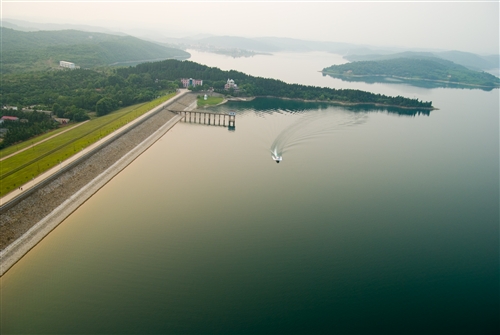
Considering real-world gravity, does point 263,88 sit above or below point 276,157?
above

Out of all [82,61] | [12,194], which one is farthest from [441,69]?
[12,194]

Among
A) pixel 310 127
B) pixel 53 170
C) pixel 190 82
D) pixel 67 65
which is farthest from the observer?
pixel 67 65

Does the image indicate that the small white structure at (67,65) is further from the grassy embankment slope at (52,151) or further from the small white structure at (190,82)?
the grassy embankment slope at (52,151)

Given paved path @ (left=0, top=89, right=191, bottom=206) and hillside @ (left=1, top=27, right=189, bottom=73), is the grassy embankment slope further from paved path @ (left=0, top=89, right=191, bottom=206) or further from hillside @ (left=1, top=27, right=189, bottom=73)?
hillside @ (left=1, top=27, right=189, bottom=73)

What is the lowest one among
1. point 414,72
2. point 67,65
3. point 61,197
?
point 61,197

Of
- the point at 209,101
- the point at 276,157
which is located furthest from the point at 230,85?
the point at 276,157

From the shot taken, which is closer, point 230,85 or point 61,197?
point 61,197

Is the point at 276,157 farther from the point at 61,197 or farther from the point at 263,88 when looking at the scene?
the point at 263,88

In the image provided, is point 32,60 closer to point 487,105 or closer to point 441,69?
point 487,105
